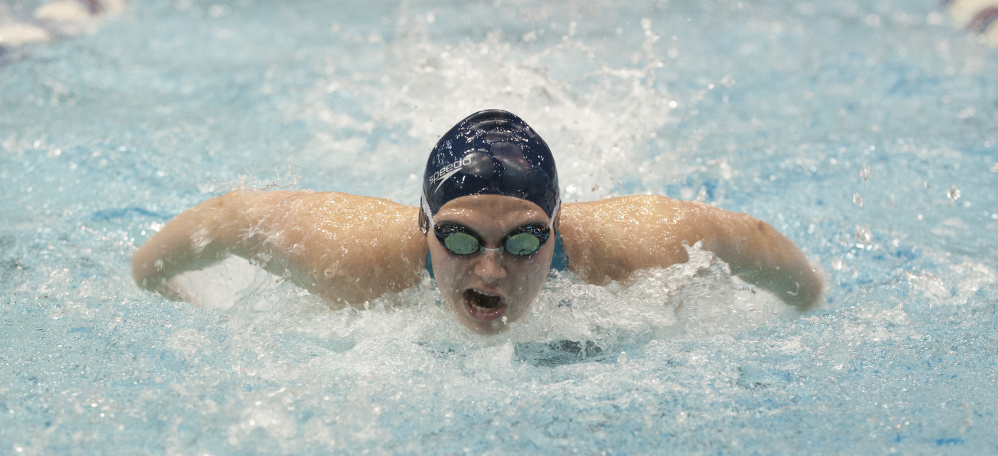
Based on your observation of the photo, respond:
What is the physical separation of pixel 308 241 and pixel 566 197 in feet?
4.94

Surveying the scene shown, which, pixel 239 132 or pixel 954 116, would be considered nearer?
pixel 239 132

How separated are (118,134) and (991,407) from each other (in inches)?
164

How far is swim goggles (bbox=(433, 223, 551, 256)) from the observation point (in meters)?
2.28

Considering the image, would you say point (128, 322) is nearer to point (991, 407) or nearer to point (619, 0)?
point (991, 407)

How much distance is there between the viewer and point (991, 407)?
2.27 metres

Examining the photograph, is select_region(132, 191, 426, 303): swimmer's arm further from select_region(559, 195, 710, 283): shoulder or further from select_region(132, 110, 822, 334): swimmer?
select_region(559, 195, 710, 283): shoulder

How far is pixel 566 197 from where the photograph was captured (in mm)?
3758

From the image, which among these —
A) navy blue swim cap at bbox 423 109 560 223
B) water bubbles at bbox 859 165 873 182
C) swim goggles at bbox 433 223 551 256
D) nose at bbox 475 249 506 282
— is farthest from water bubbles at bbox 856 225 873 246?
nose at bbox 475 249 506 282

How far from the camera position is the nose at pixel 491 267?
2.29 m

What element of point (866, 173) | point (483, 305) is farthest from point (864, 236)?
point (483, 305)

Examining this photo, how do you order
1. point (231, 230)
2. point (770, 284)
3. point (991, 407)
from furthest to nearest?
point (770, 284) < point (231, 230) < point (991, 407)

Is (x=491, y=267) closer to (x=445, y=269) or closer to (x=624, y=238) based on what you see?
(x=445, y=269)

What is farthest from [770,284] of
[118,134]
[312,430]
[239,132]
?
[118,134]

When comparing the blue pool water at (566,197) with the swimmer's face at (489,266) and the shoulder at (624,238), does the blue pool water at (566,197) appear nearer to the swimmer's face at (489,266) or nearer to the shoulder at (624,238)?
the shoulder at (624,238)
